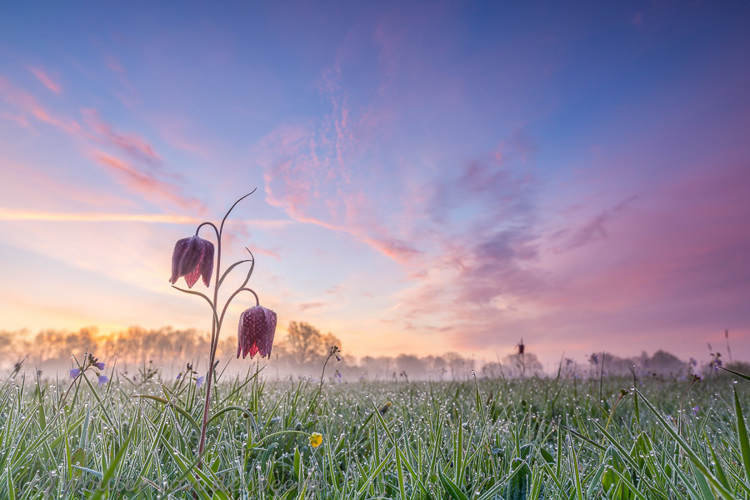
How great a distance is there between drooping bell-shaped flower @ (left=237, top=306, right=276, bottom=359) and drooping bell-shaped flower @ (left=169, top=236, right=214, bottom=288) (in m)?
0.33

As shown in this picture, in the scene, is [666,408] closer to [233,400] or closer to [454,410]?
[454,410]

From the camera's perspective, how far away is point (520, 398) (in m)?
5.47

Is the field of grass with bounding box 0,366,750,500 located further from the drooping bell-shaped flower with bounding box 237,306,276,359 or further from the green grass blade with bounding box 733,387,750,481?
the drooping bell-shaped flower with bounding box 237,306,276,359

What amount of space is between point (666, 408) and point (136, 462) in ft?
21.5

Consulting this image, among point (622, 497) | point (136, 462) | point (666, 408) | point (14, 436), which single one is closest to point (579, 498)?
point (622, 497)

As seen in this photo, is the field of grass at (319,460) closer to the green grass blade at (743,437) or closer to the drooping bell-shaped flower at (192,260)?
the green grass blade at (743,437)

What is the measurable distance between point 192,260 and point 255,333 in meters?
0.57

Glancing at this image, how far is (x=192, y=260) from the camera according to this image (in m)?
2.71

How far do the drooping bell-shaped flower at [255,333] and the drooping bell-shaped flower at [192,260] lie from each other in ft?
1.08

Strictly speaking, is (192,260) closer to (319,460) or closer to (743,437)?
(319,460)

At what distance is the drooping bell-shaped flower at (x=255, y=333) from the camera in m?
2.80

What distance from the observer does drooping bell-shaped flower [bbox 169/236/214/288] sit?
2697 millimetres

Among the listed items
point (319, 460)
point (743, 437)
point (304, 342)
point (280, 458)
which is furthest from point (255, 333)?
point (304, 342)

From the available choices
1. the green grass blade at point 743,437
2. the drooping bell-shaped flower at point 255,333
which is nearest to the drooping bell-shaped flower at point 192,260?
the drooping bell-shaped flower at point 255,333
